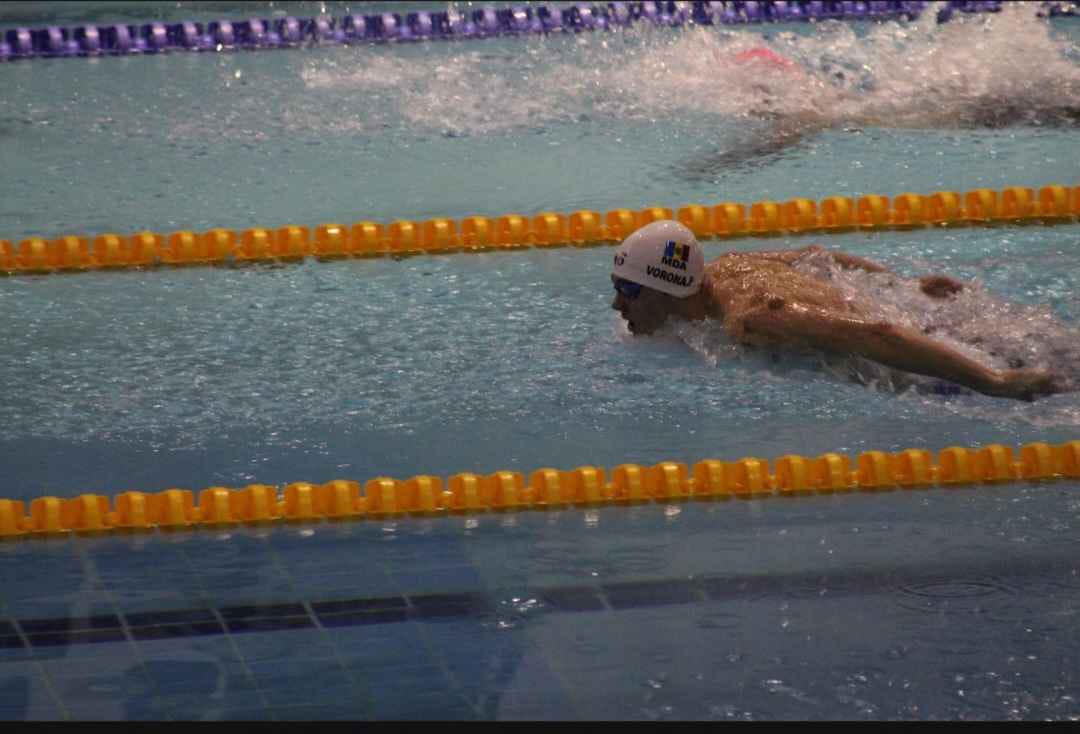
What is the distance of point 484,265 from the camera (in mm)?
5473

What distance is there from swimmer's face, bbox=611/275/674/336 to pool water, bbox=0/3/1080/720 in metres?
0.05

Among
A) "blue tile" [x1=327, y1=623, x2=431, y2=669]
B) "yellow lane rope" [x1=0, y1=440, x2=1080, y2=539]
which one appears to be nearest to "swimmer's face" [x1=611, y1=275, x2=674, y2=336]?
"yellow lane rope" [x1=0, y1=440, x2=1080, y2=539]

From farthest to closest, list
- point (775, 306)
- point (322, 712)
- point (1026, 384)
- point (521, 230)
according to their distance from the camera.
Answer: point (521, 230), point (775, 306), point (1026, 384), point (322, 712)

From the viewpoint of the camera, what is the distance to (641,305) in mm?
4441

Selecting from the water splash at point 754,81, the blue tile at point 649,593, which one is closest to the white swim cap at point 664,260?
the blue tile at point 649,593

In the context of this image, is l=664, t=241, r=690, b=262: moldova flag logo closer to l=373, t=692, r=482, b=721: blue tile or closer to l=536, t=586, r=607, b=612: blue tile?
l=536, t=586, r=607, b=612: blue tile

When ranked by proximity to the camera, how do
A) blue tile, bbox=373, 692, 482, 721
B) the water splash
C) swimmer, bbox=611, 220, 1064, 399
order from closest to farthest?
blue tile, bbox=373, 692, 482, 721 → swimmer, bbox=611, 220, 1064, 399 → the water splash

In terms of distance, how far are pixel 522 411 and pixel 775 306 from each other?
705 millimetres

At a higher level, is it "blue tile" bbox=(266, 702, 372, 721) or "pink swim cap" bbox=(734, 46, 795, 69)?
"pink swim cap" bbox=(734, 46, 795, 69)

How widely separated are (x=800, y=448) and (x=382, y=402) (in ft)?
3.63

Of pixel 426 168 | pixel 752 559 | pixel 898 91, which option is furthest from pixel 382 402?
pixel 898 91

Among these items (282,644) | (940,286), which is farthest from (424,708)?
(940,286)

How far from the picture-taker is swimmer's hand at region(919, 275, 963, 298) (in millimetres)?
4613

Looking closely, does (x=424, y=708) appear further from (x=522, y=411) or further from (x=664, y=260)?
(x=664, y=260)
